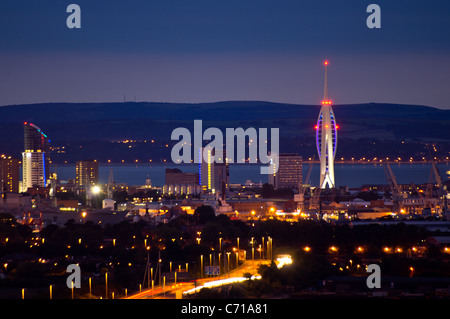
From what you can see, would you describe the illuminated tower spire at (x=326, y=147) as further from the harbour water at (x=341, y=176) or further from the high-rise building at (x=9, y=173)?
the high-rise building at (x=9, y=173)

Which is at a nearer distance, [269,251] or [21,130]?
[269,251]

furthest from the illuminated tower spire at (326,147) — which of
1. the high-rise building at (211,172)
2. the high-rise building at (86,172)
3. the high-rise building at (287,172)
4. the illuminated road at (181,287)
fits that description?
the illuminated road at (181,287)

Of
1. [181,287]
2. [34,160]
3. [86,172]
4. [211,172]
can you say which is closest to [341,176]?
[86,172]

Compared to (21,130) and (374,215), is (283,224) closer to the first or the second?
(374,215)

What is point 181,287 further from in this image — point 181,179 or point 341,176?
point 341,176

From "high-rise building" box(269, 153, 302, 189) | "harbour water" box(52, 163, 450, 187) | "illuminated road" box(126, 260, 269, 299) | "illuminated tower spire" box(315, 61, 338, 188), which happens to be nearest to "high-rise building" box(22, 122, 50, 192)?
"harbour water" box(52, 163, 450, 187)
